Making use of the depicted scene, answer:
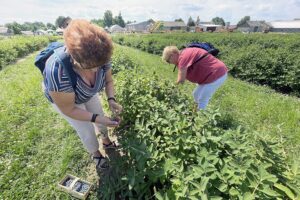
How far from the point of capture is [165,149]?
2064 mm

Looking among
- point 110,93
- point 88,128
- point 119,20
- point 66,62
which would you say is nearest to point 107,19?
point 119,20

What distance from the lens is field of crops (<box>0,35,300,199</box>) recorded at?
1.56m

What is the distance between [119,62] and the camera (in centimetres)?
702

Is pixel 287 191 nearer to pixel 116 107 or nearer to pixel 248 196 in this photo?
pixel 248 196

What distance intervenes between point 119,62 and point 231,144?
18.5 feet

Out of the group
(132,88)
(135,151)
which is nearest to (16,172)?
(132,88)

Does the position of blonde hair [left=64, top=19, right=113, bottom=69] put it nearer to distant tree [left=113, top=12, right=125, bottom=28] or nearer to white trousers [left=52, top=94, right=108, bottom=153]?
white trousers [left=52, top=94, right=108, bottom=153]

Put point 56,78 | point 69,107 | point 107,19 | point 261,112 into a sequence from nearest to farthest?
point 56,78, point 69,107, point 261,112, point 107,19

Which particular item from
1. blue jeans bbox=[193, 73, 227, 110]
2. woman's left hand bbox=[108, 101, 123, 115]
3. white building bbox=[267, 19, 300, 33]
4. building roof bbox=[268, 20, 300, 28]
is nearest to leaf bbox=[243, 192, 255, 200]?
woman's left hand bbox=[108, 101, 123, 115]

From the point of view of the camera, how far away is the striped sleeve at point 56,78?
2.02 metres

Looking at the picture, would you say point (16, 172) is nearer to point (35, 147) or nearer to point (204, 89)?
point (35, 147)

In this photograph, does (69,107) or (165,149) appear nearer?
(165,149)

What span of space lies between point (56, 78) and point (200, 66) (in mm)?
2485

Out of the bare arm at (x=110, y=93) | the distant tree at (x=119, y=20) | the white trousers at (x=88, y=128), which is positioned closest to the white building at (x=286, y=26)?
the distant tree at (x=119, y=20)
